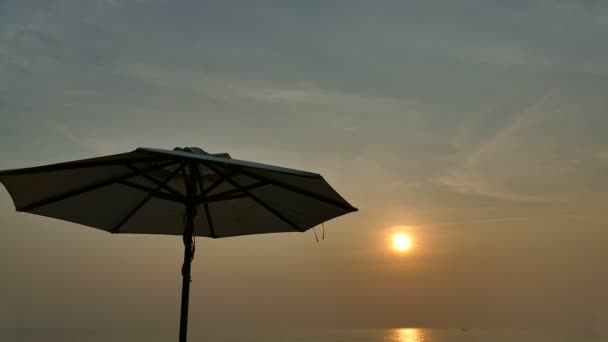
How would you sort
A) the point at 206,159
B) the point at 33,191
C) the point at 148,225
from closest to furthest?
the point at 206,159, the point at 33,191, the point at 148,225

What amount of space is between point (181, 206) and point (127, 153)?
2236 millimetres

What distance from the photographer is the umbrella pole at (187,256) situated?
16.5 ft

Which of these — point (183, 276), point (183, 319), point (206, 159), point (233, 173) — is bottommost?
point (183, 319)

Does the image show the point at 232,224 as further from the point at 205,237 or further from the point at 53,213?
the point at 53,213

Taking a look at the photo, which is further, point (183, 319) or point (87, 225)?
point (87, 225)

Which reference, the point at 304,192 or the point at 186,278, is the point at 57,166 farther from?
the point at 304,192

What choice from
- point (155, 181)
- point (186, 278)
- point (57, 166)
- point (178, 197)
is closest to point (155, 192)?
point (155, 181)

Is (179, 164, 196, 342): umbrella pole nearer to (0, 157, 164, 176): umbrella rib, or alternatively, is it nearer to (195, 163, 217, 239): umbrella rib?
(195, 163, 217, 239): umbrella rib

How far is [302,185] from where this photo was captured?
5.29 m

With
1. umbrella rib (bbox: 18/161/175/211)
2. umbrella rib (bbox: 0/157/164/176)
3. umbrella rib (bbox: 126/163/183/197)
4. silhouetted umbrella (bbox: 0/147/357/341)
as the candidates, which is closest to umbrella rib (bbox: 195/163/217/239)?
silhouetted umbrella (bbox: 0/147/357/341)

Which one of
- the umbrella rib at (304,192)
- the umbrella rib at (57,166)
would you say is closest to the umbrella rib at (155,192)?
the umbrella rib at (304,192)

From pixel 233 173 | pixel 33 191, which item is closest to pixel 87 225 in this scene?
pixel 33 191

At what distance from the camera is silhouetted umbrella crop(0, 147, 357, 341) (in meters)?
4.89

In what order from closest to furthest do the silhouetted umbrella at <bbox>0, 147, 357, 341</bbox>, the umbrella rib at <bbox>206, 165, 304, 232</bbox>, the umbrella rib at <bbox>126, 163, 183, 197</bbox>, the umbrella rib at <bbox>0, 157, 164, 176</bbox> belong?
the umbrella rib at <bbox>0, 157, 164, 176</bbox>
the silhouetted umbrella at <bbox>0, 147, 357, 341</bbox>
the umbrella rib at <bbox>126, 163, 183, 197</bbox>
the umbrella rib at <bbox>206, 165, 304, 232</bbox>
